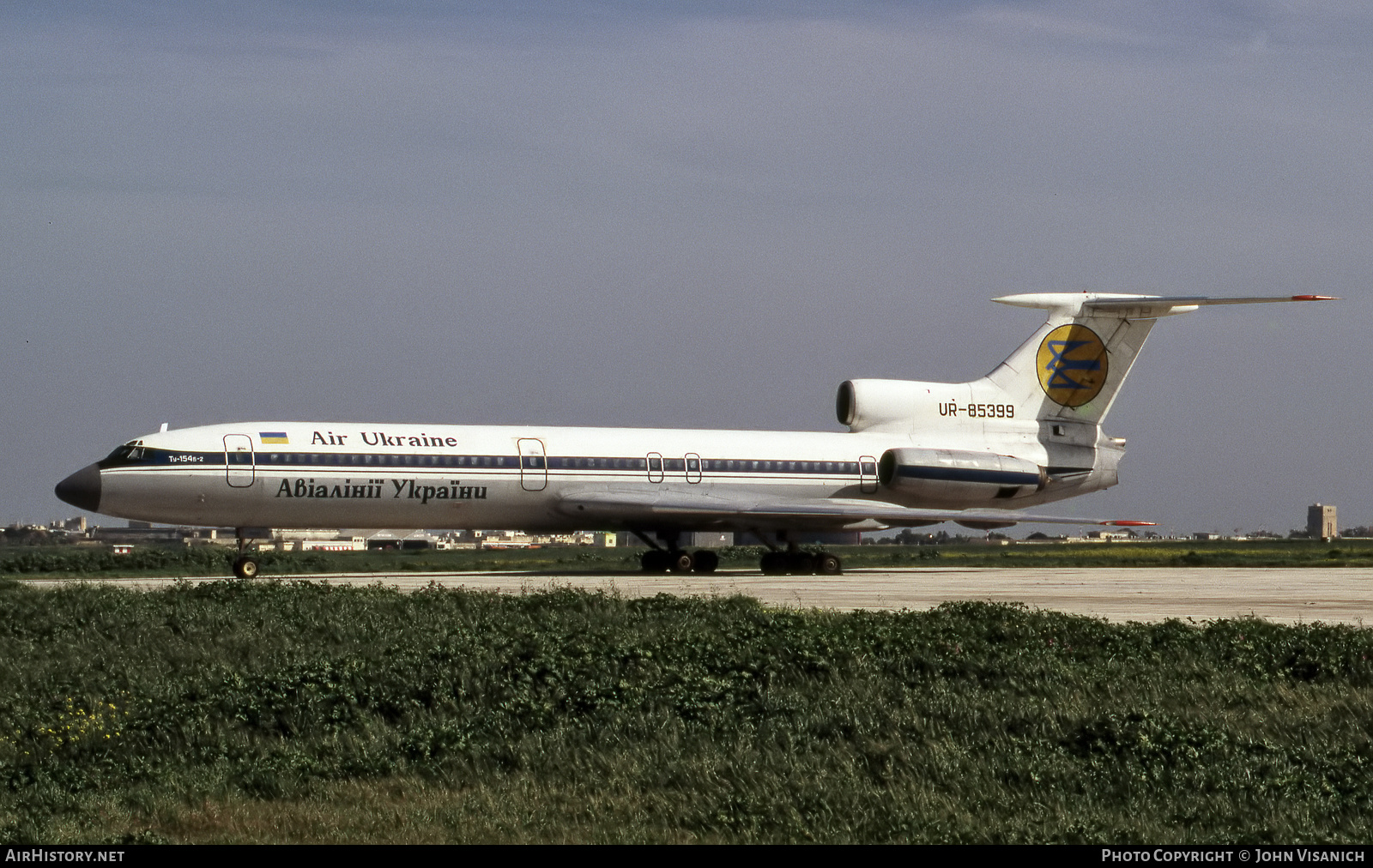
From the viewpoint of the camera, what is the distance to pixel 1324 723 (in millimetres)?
11531

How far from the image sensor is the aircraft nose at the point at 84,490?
3294 centimetres

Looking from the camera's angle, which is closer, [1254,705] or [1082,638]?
[1254,705]

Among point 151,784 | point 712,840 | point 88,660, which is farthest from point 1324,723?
point 88,660

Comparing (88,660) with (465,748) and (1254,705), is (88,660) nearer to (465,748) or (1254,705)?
(465,748)

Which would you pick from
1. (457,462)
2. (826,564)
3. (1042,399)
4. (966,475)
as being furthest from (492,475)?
(1042,399)

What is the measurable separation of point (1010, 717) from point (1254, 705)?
7.74ft

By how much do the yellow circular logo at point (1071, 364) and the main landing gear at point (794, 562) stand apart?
820cm

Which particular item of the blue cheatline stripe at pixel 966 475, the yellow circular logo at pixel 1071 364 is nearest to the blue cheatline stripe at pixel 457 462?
the blue cheatline stripe at pixel 966 475

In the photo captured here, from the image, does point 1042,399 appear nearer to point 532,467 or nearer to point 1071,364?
point 1071,364

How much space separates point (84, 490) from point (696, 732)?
988 inches

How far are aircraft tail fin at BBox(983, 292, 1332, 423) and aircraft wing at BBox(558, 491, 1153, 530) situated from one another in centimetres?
486

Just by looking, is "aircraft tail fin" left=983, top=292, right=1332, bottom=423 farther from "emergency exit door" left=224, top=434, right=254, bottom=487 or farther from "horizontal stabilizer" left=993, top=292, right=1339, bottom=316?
"emergency exit door" left=224, top=434, right=254, bottom=487
